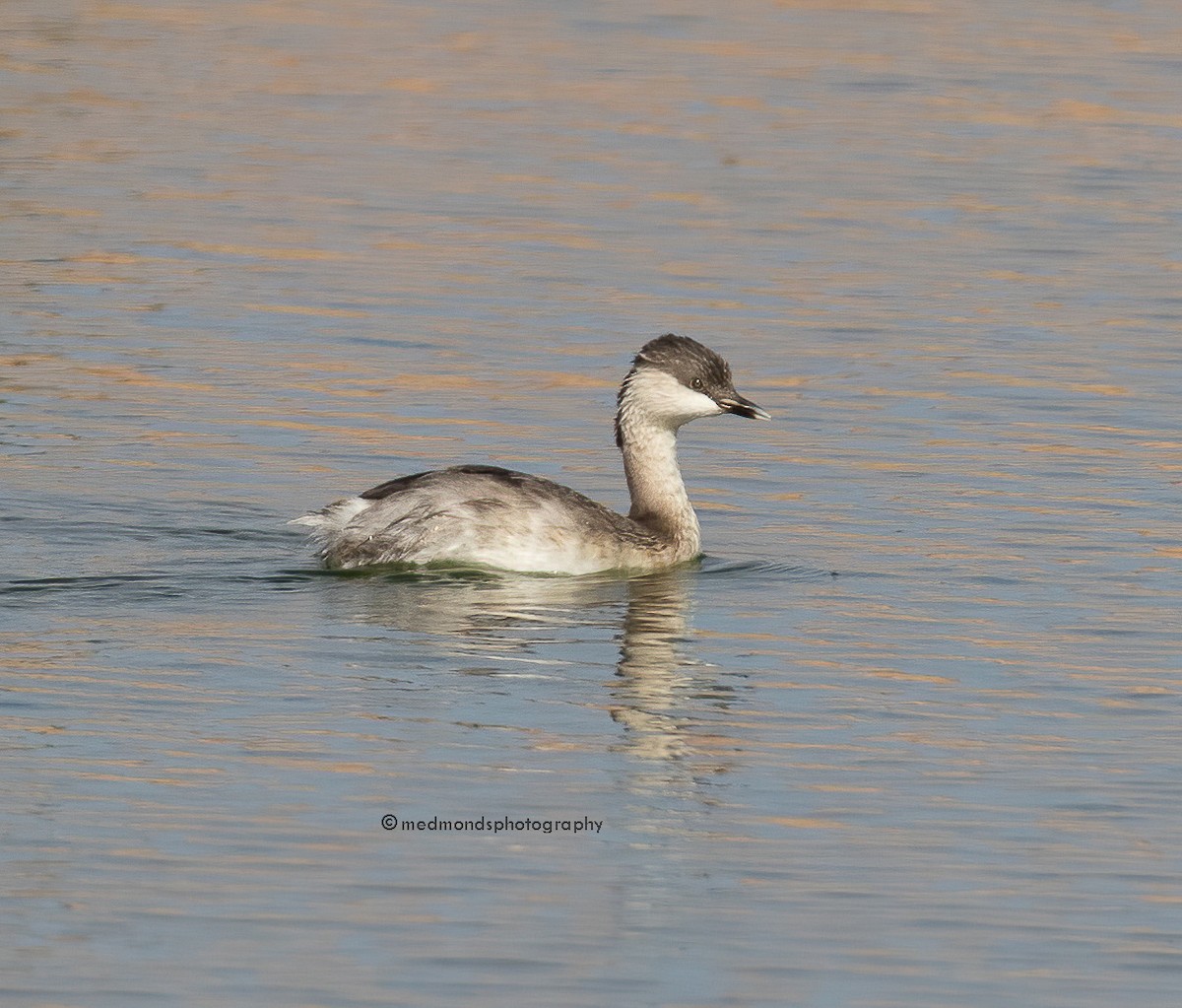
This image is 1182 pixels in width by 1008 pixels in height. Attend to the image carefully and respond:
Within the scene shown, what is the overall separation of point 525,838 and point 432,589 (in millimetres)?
3805

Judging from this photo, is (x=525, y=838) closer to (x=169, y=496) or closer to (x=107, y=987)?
(x=107, y=987)

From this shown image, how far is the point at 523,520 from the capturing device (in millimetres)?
12430

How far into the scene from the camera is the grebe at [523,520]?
12328 millimetres

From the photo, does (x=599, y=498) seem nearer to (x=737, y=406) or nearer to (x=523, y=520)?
(x=737, y=406)

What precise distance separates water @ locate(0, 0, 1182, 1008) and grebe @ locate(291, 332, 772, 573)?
0.75 feet

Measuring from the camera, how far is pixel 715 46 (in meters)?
28.6

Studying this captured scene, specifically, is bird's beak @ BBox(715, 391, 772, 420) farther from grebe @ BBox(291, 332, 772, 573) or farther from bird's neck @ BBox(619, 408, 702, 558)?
bird's neck @ BBox(619, 408, 702, 558)

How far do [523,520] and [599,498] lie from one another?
7.16 feet

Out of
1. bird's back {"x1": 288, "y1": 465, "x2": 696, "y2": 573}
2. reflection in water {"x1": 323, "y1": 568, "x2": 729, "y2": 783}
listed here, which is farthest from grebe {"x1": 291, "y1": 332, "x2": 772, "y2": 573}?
reflection in water {"x1": 323, "y1": 568, "x2": 729, "y2": 783}

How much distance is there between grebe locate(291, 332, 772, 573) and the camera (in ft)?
40.4

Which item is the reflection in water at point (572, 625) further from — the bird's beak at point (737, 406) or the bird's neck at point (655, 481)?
the bird's beak at point (737, 406)

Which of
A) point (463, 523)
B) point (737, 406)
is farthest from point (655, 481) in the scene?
point (463, 523)

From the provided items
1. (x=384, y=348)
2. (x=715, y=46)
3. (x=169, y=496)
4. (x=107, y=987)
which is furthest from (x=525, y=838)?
(x=715, y=46)

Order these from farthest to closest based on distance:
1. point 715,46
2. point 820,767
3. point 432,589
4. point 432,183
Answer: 1. point 715,46
2. point 432,183
3. point 432,589
4. point 820,767
